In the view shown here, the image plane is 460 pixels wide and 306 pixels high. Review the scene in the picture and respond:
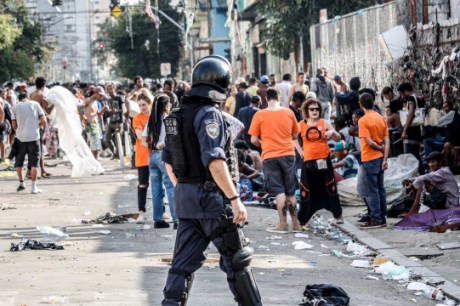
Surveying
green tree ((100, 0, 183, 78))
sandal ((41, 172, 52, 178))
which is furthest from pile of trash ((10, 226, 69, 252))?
green tree ((100, 0, 183, 78))

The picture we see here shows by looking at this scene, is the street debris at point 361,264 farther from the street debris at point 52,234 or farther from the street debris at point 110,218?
the street debris at point 110,218

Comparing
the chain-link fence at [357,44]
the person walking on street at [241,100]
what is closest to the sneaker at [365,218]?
the person walking on street at [241,100]

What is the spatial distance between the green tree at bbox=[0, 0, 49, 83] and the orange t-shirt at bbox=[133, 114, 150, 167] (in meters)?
37.8

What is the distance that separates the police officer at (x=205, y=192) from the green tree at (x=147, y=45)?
78012 mm

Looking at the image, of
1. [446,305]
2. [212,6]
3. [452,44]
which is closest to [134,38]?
[212,6]

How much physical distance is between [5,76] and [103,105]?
110 ft

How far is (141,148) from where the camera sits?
14.9 m

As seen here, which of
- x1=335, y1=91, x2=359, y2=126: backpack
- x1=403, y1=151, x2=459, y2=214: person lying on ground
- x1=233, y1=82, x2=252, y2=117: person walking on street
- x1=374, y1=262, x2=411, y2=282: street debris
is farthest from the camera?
x1=233, y1=82, x2=252, y2=117: person walking on street

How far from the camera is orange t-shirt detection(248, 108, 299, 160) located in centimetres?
1405

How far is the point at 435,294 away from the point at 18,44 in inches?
2260

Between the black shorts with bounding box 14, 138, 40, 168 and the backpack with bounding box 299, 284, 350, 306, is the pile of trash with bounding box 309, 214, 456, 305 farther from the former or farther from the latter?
the black shorts with bounding box 14, 138, 40, 168

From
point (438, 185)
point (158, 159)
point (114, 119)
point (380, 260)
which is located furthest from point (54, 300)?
point (114, 119)

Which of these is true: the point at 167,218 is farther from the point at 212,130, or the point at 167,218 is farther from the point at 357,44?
the point at 357,44

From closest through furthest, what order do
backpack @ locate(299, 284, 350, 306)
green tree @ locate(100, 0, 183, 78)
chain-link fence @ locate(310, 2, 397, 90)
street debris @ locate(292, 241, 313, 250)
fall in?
1. backpack @ locate(299, 284, 350, 306)
2. street debris @ locate(292, 241, 313, 250)
3. chain-link fence @ locate(310, 2, 397, 90)
4. green tree @ locate(100, 0, 183, 78)
